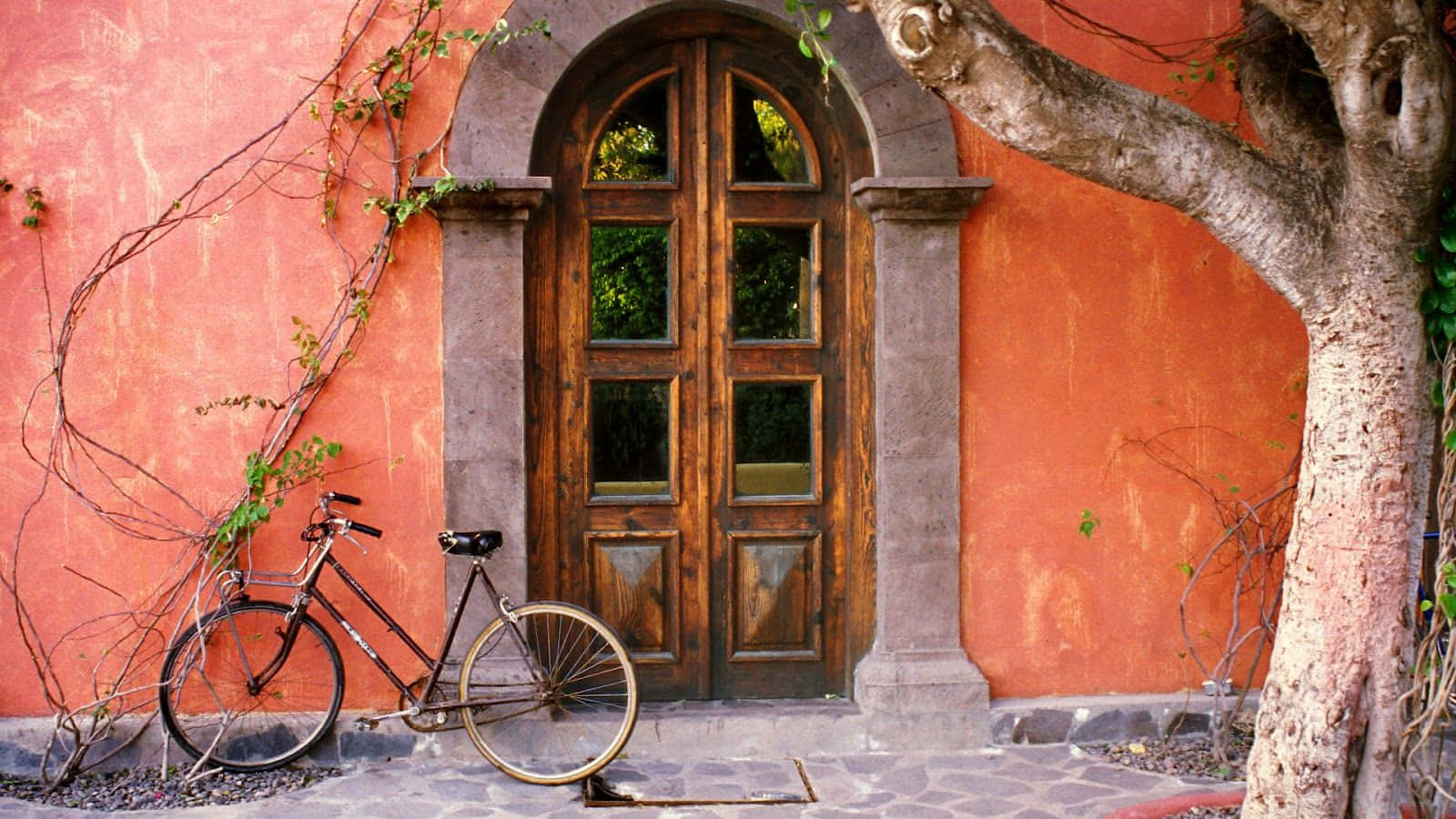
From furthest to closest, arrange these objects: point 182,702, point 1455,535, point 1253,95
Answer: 1. point 182,702
2. point 1253,95
3. point 1455,535

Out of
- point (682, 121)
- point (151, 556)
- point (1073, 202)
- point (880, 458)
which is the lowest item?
point (151, 556)

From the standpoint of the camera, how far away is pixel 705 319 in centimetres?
577

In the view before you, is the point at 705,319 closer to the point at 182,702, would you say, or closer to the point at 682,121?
the point at 682,121

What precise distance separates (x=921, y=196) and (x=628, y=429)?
1.65 meters

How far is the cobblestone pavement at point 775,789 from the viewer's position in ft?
15.8

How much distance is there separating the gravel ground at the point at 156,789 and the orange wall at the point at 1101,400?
9.62ft

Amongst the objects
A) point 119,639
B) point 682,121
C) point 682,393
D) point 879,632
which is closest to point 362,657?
point 119,639

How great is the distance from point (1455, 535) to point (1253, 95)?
1.65 meters

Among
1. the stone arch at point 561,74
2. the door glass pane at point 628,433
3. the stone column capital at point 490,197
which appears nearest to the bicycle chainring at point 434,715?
the door glass pane at point 628,433

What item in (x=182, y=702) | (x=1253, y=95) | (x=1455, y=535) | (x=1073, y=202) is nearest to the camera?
(x=1455, y=535)

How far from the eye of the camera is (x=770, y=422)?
230 inches

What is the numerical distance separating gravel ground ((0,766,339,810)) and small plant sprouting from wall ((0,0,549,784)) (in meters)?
0.17

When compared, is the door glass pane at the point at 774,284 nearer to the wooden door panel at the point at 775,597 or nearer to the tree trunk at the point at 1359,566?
the wooden door panel at the point at 775,597

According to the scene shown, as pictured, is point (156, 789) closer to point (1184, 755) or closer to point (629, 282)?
point (629, 282)
